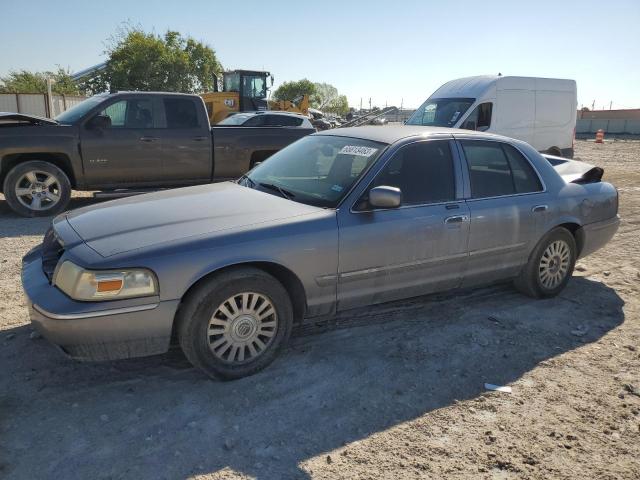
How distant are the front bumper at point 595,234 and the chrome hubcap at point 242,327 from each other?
333cm

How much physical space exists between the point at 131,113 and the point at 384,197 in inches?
247

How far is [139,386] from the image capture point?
327 centimetres

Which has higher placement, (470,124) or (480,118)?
(480,118)

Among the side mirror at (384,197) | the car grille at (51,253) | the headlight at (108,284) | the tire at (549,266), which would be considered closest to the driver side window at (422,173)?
the side mirror at (384,197)

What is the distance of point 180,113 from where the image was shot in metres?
8.72

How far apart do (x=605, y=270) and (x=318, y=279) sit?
13.1 ft

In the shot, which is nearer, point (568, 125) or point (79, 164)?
point (79, 164)

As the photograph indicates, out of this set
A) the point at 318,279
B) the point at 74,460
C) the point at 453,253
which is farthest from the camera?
the point at 453,253

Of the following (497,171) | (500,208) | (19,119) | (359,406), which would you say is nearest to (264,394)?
(359,406)

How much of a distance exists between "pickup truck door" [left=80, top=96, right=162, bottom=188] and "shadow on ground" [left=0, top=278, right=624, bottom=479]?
470cm

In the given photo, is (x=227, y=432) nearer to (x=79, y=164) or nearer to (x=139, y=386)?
(x=139, y=386)

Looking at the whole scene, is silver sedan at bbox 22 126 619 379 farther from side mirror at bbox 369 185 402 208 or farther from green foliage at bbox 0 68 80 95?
green foliage at bbox 0 68 80 95

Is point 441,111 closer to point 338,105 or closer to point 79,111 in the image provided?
point 79,111

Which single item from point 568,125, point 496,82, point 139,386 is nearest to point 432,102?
point 496,82
